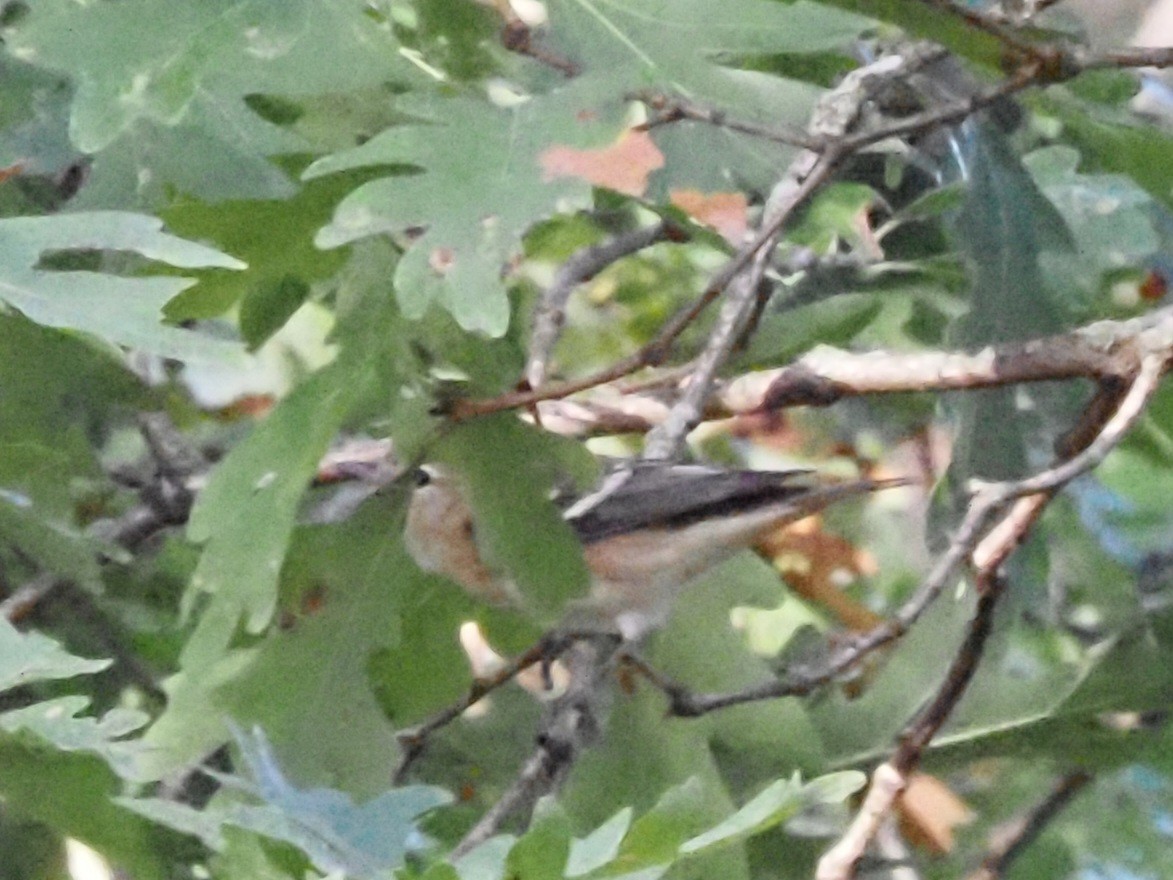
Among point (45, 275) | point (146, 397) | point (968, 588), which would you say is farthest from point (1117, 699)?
point (45, 275)

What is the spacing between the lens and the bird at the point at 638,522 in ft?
4.64

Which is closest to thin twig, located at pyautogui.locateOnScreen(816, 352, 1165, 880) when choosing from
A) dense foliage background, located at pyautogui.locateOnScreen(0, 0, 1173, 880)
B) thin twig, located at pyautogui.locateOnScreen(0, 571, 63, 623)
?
dense foliage background, located at pyautogui.locateOnScreen(0, 0, 1173, 880)

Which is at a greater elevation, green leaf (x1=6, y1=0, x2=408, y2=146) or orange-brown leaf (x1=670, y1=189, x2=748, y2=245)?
green leaf (x1=6, y1=0, x2=408, y2=146)

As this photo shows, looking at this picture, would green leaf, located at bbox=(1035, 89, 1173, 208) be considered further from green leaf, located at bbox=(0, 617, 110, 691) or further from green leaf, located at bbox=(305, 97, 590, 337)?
green leaf, located at bbox=(0, 617, 110, 691)

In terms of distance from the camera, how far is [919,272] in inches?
67.8

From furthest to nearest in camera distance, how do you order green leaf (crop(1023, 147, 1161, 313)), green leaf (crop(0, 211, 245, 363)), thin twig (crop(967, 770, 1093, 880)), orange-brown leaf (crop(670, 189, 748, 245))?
thin twig (crop(967, 770, 1093, 880)), green leaf (crop(1023, 147, 1161, 313)), orange-brown leaf (crop(670, 189, 748, 245)), green leaf (crop(0, 211, 245, 363))

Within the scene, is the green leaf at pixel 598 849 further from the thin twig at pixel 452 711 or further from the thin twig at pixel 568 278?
the thin twig at pixel 568 278

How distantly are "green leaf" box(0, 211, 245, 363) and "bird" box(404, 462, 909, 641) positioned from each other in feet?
1.20

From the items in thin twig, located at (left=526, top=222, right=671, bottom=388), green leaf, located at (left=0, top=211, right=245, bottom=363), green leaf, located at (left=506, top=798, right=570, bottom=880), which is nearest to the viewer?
green leaf, located at (left=506, top=798, right=570, bottom=880)

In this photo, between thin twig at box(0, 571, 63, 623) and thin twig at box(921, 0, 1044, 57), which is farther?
thin twig at box(0, 571, 63, 623)

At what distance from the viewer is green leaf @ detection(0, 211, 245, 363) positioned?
984 mm

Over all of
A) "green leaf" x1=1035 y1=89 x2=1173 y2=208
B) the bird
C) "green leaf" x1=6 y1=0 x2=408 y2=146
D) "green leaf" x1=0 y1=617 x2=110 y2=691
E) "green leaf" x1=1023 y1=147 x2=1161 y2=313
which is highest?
"green leaf" x1=6 y1=0 x2=408 y2=146

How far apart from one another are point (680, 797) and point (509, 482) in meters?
0.43

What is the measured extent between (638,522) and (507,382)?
8.5 inches
